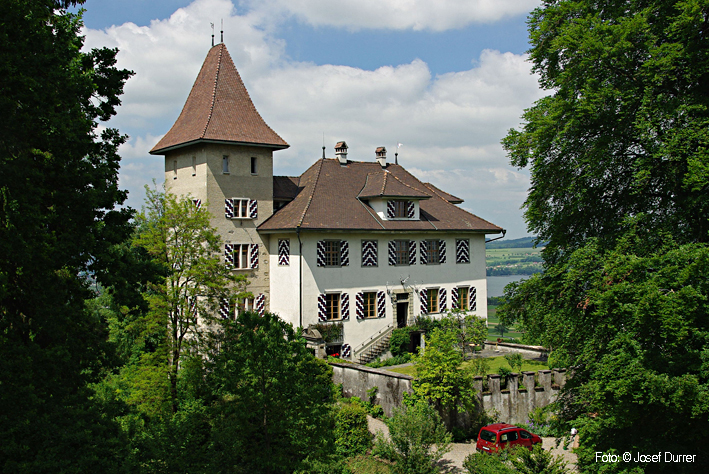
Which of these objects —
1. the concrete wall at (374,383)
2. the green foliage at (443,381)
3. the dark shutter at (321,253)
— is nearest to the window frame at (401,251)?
the dark shutter at (321,253)

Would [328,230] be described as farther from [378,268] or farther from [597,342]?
[597,342]

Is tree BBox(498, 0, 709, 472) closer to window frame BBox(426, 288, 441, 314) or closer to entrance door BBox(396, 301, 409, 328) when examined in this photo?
entrance door BBox(396, 301, 409, 328)

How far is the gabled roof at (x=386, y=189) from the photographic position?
33.0 metres

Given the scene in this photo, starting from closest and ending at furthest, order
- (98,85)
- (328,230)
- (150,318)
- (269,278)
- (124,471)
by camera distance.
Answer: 1. (124,471)
2. (98,85)
3. (150,318)
4. (328,230)
5. (269,278)

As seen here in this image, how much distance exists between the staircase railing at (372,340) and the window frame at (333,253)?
177 inches

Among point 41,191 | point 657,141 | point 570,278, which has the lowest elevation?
point 570,278

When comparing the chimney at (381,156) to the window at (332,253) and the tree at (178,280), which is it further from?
the tree at (178,280)

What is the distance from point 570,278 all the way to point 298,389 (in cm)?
685

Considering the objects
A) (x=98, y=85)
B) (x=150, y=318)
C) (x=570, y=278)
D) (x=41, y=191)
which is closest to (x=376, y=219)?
(x=150, y=318)

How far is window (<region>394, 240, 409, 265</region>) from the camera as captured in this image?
33.4 meters

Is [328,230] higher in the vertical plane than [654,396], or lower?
higher

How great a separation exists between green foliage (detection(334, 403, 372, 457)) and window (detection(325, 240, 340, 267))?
10536 mm

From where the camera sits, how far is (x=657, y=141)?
539 inches

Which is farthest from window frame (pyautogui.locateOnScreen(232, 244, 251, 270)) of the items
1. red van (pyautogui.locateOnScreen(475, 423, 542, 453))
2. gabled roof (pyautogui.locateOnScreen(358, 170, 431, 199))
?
red van (pyautogui.locateOnScreen(475, 423, 542, 453))
